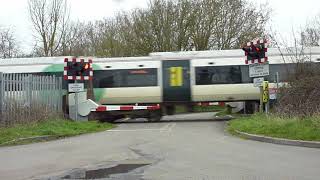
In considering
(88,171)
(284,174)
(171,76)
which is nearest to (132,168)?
(88,171)

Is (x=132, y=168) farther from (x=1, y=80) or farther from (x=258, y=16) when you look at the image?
(x=258, y=16)

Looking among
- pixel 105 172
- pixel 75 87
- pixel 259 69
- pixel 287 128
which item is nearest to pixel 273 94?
pixel 259 69

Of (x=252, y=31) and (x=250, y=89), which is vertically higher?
(x=252, y=31)

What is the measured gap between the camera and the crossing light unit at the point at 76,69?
24.8 meters

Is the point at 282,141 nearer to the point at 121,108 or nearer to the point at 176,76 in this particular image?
the point at 121,108

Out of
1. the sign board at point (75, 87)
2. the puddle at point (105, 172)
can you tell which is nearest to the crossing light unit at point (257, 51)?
the sign board at point (75, 87)

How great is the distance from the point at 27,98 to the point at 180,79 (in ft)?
33.4

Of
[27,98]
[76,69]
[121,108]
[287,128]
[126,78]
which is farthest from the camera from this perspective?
[126,78]

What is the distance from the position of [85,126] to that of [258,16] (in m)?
26.1

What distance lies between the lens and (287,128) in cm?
1606

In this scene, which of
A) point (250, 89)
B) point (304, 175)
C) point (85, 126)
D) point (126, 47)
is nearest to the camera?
point (304, 175)

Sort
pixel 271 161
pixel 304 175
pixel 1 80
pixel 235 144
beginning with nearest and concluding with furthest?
pixel 304 175
pixel 271 161
pixel 235 144
pixel 1 80

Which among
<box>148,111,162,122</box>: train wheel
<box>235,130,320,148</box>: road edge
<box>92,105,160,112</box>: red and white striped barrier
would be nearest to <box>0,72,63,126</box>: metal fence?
<box>92,105,160,112</box>: red and white striped barrier

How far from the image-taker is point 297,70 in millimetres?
24375
